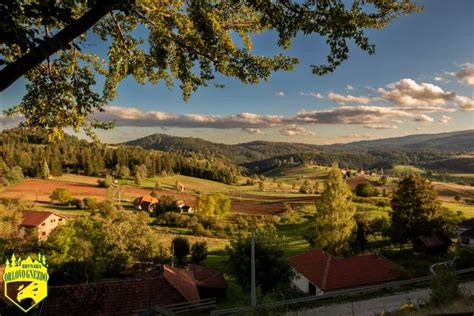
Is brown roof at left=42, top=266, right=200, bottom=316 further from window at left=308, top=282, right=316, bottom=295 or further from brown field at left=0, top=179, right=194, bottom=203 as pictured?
brown field at left=0, top=179, right=194, bottom=203

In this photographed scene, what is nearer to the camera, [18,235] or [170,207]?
[18,235]

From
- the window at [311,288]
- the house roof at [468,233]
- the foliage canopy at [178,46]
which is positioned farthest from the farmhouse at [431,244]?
the foliage canopy at [178,46]

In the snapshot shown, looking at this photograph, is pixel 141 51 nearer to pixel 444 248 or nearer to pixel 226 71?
pixel 226 71

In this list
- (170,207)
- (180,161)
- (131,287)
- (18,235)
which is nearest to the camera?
(131,287)

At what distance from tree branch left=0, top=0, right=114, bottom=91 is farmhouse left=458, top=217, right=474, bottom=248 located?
45.3 m

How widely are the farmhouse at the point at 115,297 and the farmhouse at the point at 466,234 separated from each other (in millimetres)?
34128

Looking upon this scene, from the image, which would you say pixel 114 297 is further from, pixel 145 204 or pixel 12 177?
pixel 12 177

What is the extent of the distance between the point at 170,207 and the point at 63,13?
81.5 metres

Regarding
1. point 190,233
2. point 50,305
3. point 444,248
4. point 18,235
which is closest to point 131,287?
point 50,305

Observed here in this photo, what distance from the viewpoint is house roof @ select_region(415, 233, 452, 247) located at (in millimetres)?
36812

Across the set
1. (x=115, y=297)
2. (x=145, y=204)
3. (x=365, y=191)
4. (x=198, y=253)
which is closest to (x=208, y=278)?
(x=198, y=253)

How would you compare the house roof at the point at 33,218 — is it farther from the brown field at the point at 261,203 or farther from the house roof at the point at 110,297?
the brown field at the point at 261,203

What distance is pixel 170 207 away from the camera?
84.2m

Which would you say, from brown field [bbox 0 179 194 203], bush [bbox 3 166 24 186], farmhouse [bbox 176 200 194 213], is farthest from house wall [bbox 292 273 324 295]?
bush [bbox 3 166 24 186]
